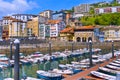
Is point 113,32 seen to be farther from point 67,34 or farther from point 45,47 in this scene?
point 45,47

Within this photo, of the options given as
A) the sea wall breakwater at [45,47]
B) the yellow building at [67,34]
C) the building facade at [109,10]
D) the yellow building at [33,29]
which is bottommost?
the sea wall breakwater at [45,47]

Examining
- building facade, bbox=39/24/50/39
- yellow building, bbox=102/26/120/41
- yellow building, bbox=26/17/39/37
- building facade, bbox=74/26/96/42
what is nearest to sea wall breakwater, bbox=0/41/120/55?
building facade, bbox=74/26/96/42

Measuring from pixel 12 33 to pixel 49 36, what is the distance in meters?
17.3

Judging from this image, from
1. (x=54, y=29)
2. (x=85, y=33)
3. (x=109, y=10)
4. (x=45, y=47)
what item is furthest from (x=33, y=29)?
(x=109, y=10)

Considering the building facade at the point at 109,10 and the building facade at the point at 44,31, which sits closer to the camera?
the building facade at the point at 44,31

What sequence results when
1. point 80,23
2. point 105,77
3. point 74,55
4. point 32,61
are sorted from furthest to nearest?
point 80,23, point 74,55, point 32,61, point 105,77

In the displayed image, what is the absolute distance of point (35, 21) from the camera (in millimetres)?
129625

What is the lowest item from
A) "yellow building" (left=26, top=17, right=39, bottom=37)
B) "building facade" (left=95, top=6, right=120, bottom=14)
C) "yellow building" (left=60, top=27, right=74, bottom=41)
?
"yellow building" (left=60, top=27, right=74, bottom=41)

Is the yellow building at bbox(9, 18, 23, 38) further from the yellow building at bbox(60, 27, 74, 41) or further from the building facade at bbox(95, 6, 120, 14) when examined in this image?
the building facade at bbox(95, 6, 120, 14)

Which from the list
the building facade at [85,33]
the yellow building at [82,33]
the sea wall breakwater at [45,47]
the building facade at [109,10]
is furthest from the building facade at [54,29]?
the building facade at [109,10]

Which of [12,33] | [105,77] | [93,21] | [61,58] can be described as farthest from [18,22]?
[105,77]

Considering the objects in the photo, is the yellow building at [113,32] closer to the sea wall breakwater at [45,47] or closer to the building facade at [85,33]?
the building facade at [85,33]

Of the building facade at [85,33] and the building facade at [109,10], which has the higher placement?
the building facade at [109,10]

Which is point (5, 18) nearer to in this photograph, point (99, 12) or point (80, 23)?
point (80, 23)
